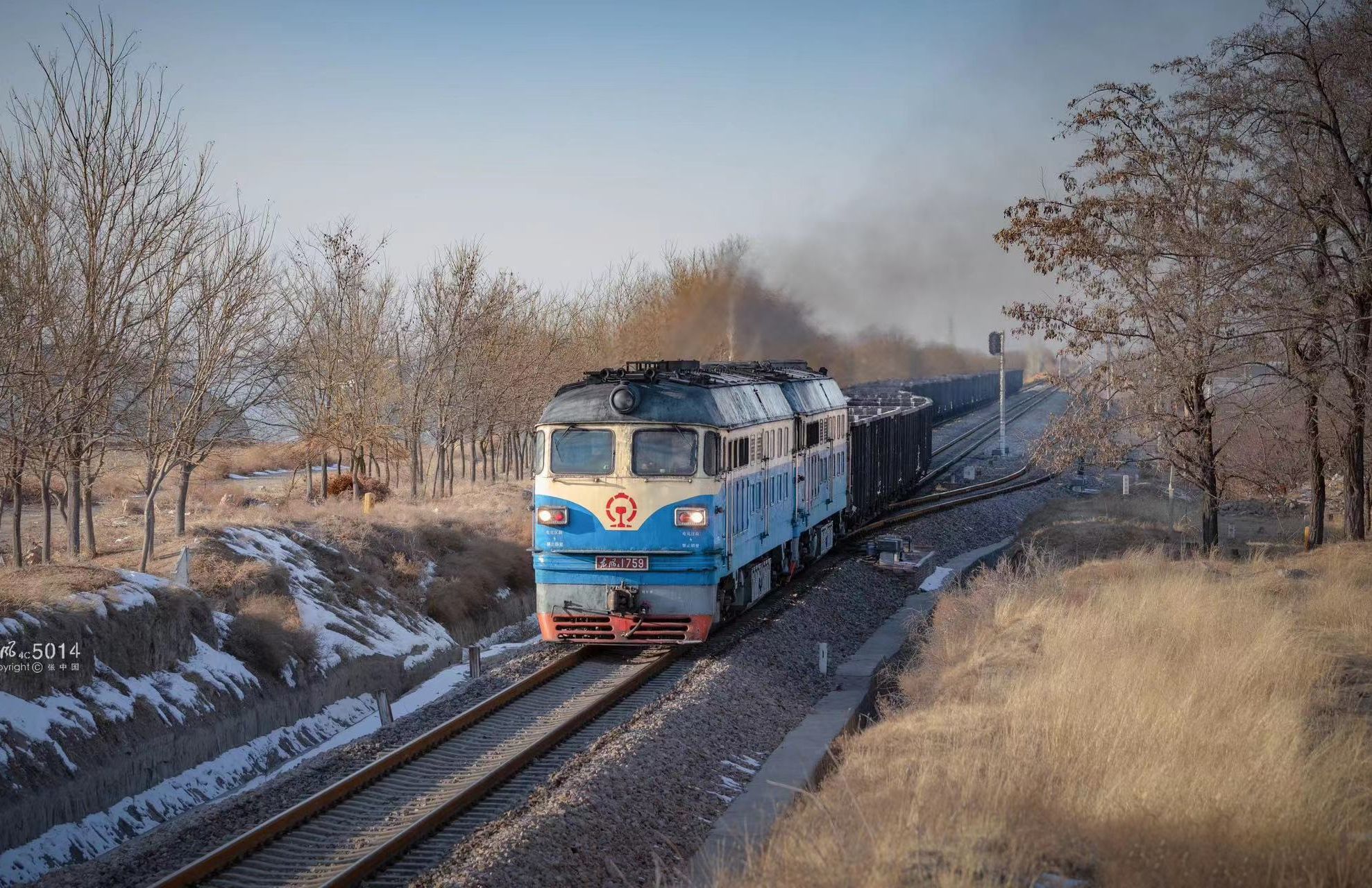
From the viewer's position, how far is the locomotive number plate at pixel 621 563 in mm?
14828

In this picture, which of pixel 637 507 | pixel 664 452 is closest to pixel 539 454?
pixel 637 507

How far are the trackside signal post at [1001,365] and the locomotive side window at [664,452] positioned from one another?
35380mm

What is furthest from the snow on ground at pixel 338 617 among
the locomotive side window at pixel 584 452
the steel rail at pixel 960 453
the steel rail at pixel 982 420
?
the steel rail at pixel 982 420

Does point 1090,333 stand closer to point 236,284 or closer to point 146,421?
point 236,284

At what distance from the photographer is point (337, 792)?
9.64 meters

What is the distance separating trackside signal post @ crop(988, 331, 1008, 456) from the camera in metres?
48.5

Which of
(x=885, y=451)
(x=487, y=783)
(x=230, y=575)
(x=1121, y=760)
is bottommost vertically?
(x=487, y=783)

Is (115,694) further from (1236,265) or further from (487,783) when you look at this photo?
(1236,265)

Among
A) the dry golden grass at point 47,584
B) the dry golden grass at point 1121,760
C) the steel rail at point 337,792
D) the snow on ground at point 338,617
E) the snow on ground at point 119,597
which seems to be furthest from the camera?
the snow on ground at point 338,617

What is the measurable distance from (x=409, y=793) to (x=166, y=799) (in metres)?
3.49

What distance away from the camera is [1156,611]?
13.8m

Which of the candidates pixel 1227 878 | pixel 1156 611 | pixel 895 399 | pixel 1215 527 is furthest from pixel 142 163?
pixel 895 399

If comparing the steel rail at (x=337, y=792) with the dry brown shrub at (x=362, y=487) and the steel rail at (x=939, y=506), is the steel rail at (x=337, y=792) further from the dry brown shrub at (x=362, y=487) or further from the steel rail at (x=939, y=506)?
the dry brown shrub at (x=362, y=487)

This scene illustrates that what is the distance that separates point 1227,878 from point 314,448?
41258 mm
